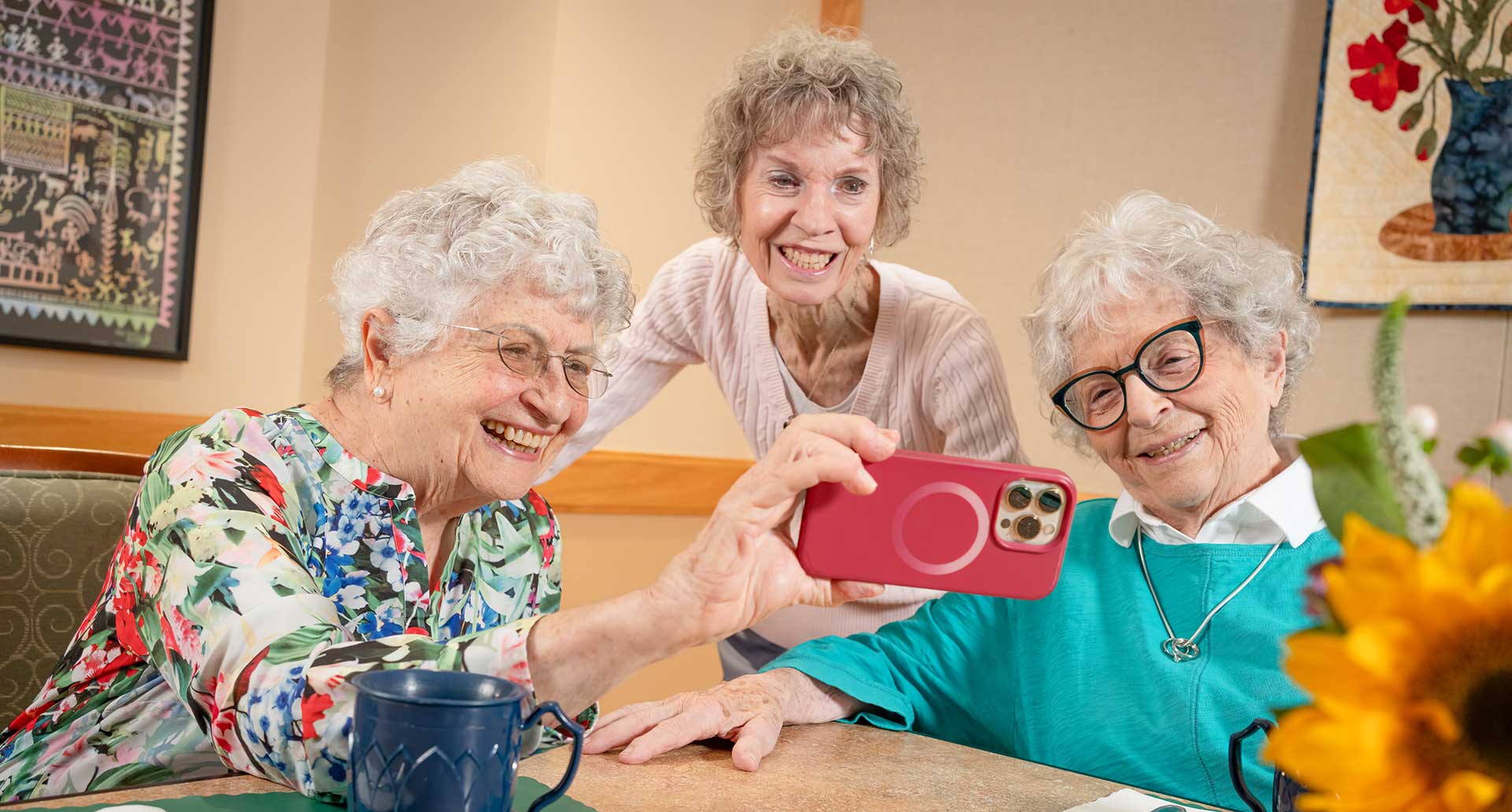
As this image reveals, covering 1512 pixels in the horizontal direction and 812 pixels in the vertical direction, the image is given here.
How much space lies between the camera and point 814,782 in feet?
3.56

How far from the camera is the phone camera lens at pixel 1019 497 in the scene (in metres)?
0.97

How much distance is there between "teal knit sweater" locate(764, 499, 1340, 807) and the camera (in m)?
1.28

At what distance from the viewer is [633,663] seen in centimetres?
90

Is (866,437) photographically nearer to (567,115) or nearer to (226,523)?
(226,523)

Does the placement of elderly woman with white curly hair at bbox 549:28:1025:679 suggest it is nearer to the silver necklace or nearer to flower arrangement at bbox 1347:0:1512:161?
the silver necklace

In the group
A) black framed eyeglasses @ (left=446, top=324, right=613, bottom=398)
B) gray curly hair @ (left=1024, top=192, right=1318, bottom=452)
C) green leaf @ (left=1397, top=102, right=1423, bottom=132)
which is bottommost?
black framed eyeglasses @ (left=446, top=324, right=613, bottom=398)

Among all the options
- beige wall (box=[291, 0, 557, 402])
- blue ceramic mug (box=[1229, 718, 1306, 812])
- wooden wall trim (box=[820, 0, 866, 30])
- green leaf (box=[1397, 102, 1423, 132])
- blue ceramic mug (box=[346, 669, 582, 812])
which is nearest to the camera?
blue ceramic mug (box=[346, 669, 582, 812])

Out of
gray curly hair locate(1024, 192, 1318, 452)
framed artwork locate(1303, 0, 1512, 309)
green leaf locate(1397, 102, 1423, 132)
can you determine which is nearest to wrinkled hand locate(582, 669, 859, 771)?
gray curly hair locate(1024, 192, 1318, 452)

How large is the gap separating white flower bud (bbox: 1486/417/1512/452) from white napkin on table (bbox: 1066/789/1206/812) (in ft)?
2.15

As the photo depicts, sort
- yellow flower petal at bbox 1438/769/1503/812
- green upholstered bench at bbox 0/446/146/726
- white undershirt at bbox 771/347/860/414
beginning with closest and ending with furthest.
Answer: yellow flower petal at bbox 1438/769/1503/812, green upholstered bench at bbox 0/446/146/726, white undershirt at bbox 771/347/860/414

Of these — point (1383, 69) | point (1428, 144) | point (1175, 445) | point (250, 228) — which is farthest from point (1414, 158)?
point (250, 228)

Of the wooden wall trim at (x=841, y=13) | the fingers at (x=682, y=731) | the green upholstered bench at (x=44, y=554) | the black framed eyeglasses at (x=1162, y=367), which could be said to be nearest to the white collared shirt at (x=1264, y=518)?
the black framed eyeglasses at (x=1162, y=367)

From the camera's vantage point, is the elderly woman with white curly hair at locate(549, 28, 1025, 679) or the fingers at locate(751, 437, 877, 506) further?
the elderly woman with white curly hair at locate(549, 28, 1025, 679)

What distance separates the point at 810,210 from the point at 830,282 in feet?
0.42
